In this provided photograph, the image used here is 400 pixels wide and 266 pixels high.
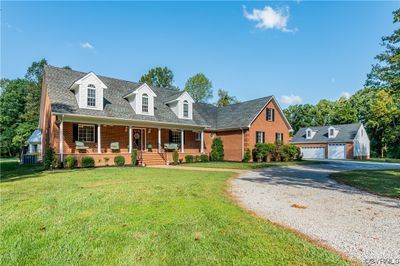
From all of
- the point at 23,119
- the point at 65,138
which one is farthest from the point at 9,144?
the point at 65,138

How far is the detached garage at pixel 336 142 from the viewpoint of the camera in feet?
119

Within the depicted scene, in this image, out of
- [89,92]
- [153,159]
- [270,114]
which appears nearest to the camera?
[89,92]

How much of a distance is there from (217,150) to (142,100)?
8.57 m

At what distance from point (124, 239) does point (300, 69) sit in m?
22.0

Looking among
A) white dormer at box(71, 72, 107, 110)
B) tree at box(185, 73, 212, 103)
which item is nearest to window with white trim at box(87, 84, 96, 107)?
white dormer at box(71, 72, 107, 110)

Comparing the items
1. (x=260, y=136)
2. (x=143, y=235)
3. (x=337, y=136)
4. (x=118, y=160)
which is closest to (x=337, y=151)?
(x=337, y=136)

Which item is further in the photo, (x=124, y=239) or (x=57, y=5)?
(x=57, y=5)

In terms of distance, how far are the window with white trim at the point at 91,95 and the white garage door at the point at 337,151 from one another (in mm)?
35462

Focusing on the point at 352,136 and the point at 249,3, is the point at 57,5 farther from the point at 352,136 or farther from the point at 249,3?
the point at 352,136

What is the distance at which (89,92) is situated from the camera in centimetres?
1731

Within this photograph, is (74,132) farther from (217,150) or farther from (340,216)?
(340,216)

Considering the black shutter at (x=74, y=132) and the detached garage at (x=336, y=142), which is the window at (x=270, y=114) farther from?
the black shutter at (x=74, y=132)

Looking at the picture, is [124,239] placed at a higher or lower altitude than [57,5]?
lower

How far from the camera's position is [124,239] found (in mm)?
3652
